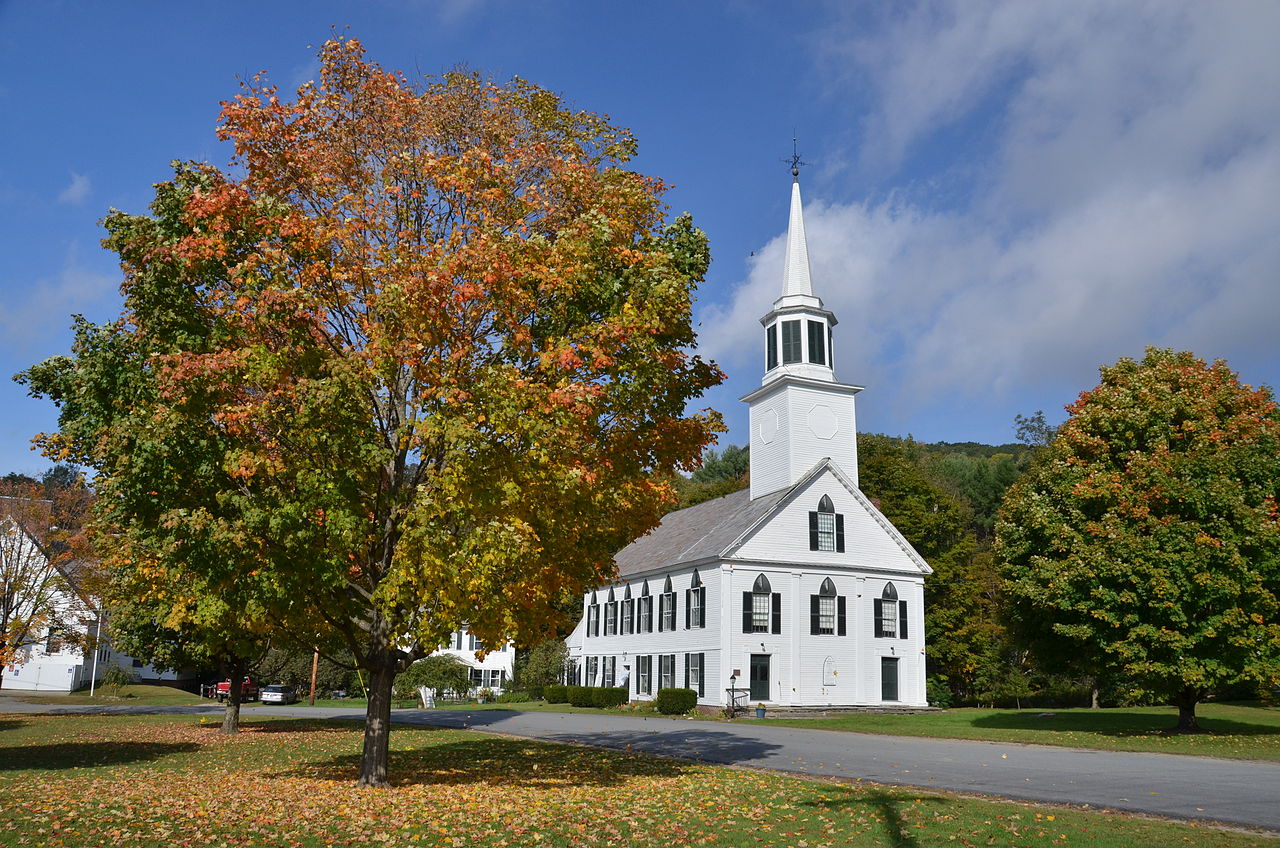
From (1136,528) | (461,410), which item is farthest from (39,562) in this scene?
(1136,528)

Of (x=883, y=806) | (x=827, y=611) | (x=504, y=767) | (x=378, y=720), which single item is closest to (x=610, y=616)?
(x=827, y=611)

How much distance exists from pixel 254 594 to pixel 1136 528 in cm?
2107

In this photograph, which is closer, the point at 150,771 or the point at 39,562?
the point at 150,771

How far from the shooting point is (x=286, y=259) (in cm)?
1251

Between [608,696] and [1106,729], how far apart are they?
2357 centimetres

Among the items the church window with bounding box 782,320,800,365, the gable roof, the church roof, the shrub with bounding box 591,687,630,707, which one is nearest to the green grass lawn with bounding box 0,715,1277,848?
the gable roof

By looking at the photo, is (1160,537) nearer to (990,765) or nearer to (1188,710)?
(1188,710)

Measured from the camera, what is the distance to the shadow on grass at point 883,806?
32.2 feet

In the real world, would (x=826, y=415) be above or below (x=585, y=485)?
above

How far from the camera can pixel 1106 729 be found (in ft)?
86.1

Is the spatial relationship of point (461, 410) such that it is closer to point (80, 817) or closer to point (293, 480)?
point (293, 480)

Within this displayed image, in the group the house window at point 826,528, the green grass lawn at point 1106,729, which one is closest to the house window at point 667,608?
the house window at point 826,528

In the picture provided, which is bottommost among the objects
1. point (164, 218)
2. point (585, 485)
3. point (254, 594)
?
point (254, 594)

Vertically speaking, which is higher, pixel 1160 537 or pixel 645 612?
pixel 1160 537
